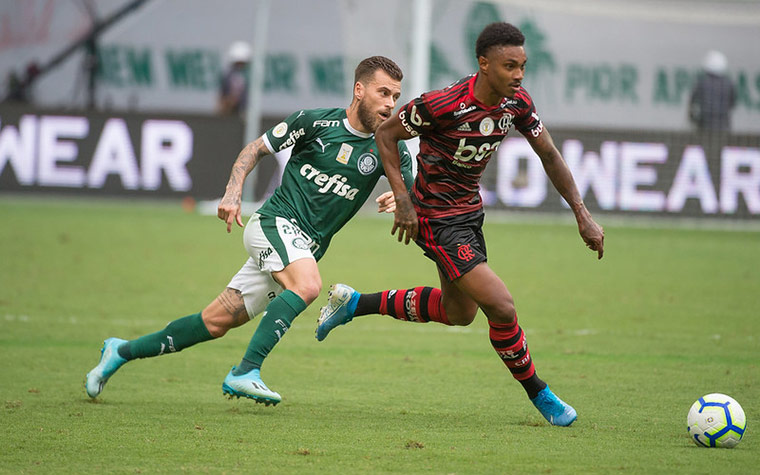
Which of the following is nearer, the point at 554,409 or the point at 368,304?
the point at 554,409

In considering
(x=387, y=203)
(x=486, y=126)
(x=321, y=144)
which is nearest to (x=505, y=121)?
(x=486, y=126)

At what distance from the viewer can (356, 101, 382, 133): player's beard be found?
584 cm

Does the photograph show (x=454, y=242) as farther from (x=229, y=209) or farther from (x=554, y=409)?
(x=229, y=209)

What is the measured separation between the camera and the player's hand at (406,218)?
17.3 feet

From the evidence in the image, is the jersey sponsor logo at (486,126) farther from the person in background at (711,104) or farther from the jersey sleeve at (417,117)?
the person in background at (711,104)

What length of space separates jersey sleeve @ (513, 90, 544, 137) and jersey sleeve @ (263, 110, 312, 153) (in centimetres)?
115

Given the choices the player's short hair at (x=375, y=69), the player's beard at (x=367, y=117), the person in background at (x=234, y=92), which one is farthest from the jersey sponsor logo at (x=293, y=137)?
the person in background at (x=234, y=92)

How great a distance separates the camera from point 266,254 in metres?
5.57

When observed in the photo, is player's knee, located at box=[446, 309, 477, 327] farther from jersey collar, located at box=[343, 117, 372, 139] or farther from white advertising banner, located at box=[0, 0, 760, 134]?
white advertising banner, located at box=[0, 0, 760, 134]

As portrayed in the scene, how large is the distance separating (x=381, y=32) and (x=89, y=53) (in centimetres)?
857

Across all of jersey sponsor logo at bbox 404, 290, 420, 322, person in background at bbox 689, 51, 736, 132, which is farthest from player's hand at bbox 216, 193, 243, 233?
person in background at bbox 689, 51, 736, 132

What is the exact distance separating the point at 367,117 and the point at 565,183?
3.78 ft

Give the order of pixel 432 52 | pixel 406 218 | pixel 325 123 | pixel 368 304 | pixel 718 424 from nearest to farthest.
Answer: pixel 718 424 < pixel 406 218 < pixel 325 123 < pixel 368 304 < pixel 432 52

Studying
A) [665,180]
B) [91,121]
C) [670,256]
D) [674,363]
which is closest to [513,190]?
[665,180]
